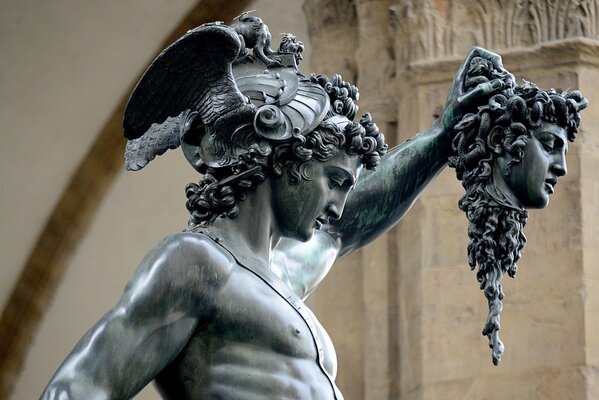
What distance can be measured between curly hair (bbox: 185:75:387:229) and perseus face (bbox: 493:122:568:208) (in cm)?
32

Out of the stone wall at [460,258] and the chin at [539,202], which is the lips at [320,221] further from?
the stone wall at [460,258]

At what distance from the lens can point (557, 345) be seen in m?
8.23

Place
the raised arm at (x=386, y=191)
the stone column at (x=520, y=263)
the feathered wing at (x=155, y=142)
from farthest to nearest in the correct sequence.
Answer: the stone column at (x=520, y=263) → the raised arm at (x=386, y=191) → the feathered wing at (x=155, y=142)

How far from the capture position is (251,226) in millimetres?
4434

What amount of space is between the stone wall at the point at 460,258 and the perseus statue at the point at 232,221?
3575mm

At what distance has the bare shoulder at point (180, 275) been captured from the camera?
4262 mm

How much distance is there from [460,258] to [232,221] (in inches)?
159

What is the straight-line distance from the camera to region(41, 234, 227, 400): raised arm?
421 cm

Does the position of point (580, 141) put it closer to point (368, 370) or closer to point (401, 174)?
point (368, 370)

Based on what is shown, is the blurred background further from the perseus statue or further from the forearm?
the perseus statue

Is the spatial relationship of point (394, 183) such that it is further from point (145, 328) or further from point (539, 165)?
point (145, 328)

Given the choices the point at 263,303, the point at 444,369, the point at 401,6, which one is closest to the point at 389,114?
the point at 401,6

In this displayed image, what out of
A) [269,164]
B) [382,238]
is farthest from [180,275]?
[382,238]

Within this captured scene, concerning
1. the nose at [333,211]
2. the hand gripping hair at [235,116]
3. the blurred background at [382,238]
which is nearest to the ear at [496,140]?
the hand gripping hair at [235,116]
